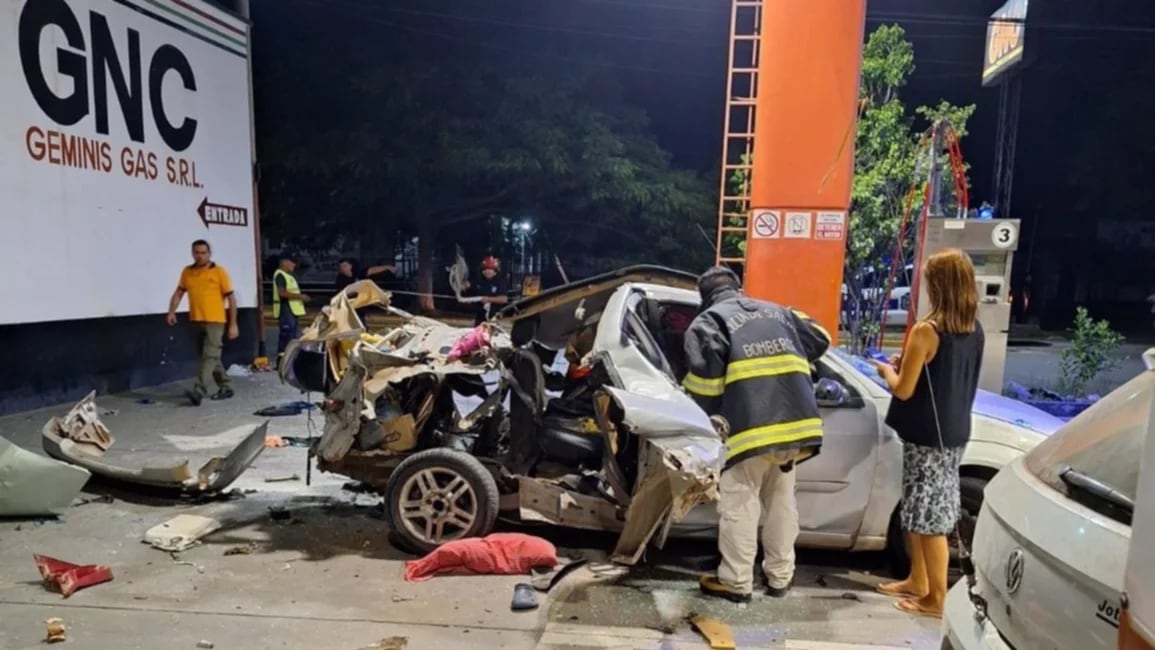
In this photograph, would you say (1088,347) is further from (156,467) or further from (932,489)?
(156,467)

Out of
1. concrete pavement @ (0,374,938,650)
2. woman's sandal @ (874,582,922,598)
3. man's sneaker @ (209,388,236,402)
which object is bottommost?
man's sneaker @ (209,388,236,402)

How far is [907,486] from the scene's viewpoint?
356 centimetres

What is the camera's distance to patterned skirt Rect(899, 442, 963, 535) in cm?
345

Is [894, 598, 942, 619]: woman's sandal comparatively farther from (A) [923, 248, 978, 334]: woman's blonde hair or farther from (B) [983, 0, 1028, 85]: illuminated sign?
(B) [983, 0, 1028, 85]: illuminated sign

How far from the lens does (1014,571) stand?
5.64 feet

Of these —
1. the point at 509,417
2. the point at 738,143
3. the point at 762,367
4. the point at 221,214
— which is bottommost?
the point at 509,417

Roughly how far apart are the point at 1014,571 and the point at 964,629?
322 mm

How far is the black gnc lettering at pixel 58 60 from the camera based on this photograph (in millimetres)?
7352

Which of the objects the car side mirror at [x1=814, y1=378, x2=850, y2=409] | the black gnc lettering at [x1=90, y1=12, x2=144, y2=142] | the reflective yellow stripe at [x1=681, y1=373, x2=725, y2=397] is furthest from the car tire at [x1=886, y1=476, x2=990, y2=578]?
the black gnc lettering at [x1=90, y1=12, x2=144, y2=142]

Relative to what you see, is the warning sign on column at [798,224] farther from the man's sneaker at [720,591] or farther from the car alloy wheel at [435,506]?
the car alloy wheel at [435,506]

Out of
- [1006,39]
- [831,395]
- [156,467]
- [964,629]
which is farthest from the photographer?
[1006,39]

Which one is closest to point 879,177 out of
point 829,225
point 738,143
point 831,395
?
point 829,225

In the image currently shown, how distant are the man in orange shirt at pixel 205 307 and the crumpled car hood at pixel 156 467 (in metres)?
3.09

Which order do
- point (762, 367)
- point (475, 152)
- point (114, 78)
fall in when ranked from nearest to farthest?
point (762, 367), point (114, 78), point (475, 152)
